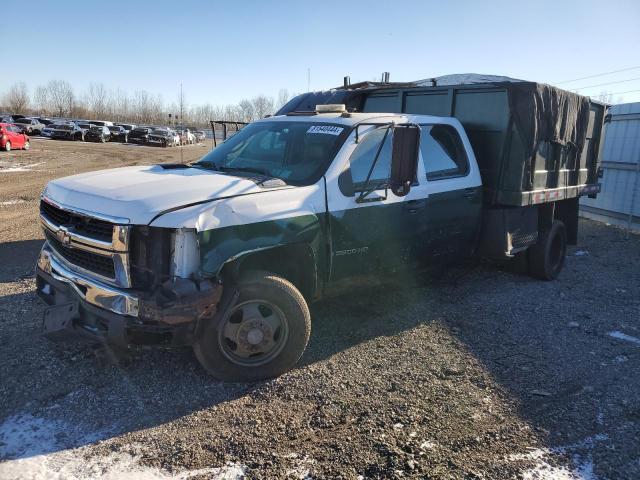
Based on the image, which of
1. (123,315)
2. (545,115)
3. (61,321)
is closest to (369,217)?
(123,315)

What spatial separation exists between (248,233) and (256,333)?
75 cm

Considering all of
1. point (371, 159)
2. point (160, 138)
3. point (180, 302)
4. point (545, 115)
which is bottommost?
point (160, 138)

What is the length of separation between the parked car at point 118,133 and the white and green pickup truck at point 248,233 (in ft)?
142

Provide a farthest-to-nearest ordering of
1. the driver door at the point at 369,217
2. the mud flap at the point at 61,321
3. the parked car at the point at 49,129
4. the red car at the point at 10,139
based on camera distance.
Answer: the parked car at the point at 49,129, the red car at the point at 10,139, the driver door at the point at 369,217, the mud flap at the point at 61,321

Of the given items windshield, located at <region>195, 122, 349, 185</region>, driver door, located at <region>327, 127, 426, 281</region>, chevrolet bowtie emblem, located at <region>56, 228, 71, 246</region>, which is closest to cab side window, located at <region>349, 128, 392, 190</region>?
driver door, located at <region>327, 127, 426, 281</region>

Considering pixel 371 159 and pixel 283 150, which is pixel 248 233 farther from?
pixel 371 159

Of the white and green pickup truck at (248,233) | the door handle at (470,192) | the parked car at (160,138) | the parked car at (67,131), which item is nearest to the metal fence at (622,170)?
the door handle at (470,192)

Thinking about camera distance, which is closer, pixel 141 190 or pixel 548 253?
pixel 141 190

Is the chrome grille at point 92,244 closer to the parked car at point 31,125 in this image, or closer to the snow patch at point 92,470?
the snow patch at point 92,470

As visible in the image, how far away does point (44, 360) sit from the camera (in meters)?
3.99

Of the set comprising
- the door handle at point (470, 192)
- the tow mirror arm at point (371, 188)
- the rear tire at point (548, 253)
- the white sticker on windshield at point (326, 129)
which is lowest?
the rear tire at point (548, 253)


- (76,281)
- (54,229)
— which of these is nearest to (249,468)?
(76,281)

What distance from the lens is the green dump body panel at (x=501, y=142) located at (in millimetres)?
5785

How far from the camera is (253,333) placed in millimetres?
3797
